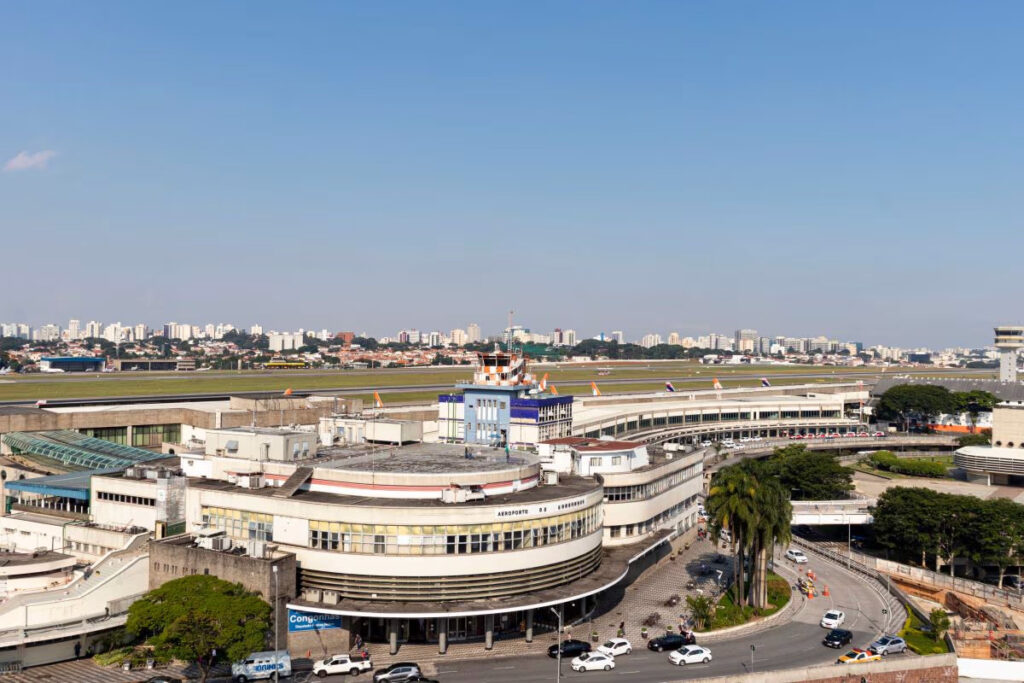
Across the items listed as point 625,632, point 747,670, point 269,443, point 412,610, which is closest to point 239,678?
point 412,610

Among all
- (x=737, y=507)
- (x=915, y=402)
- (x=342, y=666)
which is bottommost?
(x=342, y=666)

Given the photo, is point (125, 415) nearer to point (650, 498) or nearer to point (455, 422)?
point (455, 422)

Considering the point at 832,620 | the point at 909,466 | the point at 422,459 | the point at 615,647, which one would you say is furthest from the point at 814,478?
the point at 615,647

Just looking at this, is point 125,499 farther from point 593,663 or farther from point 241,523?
point 593,663

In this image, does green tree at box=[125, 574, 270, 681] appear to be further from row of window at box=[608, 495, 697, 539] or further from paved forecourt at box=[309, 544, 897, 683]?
row of window at box=[608, 495, 697, 539]

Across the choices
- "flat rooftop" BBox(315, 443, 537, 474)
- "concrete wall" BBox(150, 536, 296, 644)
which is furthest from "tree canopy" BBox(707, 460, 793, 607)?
"concrete wall" BBox(150, 536, 296, 644)

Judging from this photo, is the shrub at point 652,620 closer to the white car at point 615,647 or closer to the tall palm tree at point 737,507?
the white car at point 615,647
